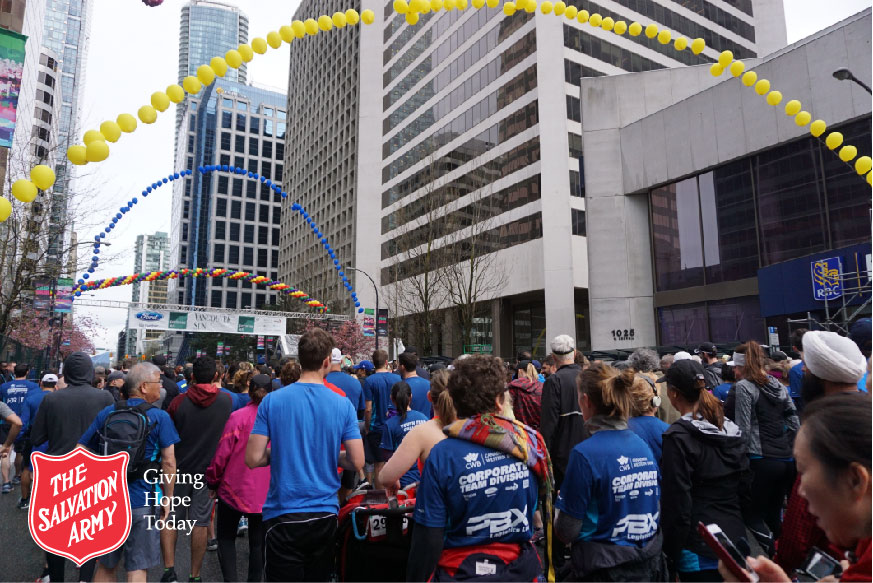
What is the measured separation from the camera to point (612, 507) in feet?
9.49

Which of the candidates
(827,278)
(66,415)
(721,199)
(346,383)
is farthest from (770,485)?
(721,199)

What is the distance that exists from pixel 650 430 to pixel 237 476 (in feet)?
10.9

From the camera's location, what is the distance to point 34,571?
5.41 m

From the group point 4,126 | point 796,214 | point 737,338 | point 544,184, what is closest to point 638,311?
point 737,338

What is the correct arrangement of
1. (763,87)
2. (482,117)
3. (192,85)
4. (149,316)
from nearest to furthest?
(192,85)
(763,87)
(149,316)
(482,117)

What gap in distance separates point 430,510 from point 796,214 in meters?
24.4

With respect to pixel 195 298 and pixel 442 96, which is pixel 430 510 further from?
pixel 195 298

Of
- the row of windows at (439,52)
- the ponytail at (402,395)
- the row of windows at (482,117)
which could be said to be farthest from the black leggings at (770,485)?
the row of windows at (439,52)

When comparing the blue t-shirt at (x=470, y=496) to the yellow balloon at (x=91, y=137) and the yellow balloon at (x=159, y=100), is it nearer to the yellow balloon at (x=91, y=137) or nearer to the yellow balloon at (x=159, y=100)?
the yellow balloon at (x=91, y=137)

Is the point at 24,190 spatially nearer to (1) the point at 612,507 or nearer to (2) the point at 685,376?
(1) the point at 612,507

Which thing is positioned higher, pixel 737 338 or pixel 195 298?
pixel 195 298

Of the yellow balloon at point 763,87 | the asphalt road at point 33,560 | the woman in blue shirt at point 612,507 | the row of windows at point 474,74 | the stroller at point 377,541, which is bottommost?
the asphalt road at point 33,560

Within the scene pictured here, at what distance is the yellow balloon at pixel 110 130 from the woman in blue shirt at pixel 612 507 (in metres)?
6.24

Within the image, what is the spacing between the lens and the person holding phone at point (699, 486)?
3.18 m
